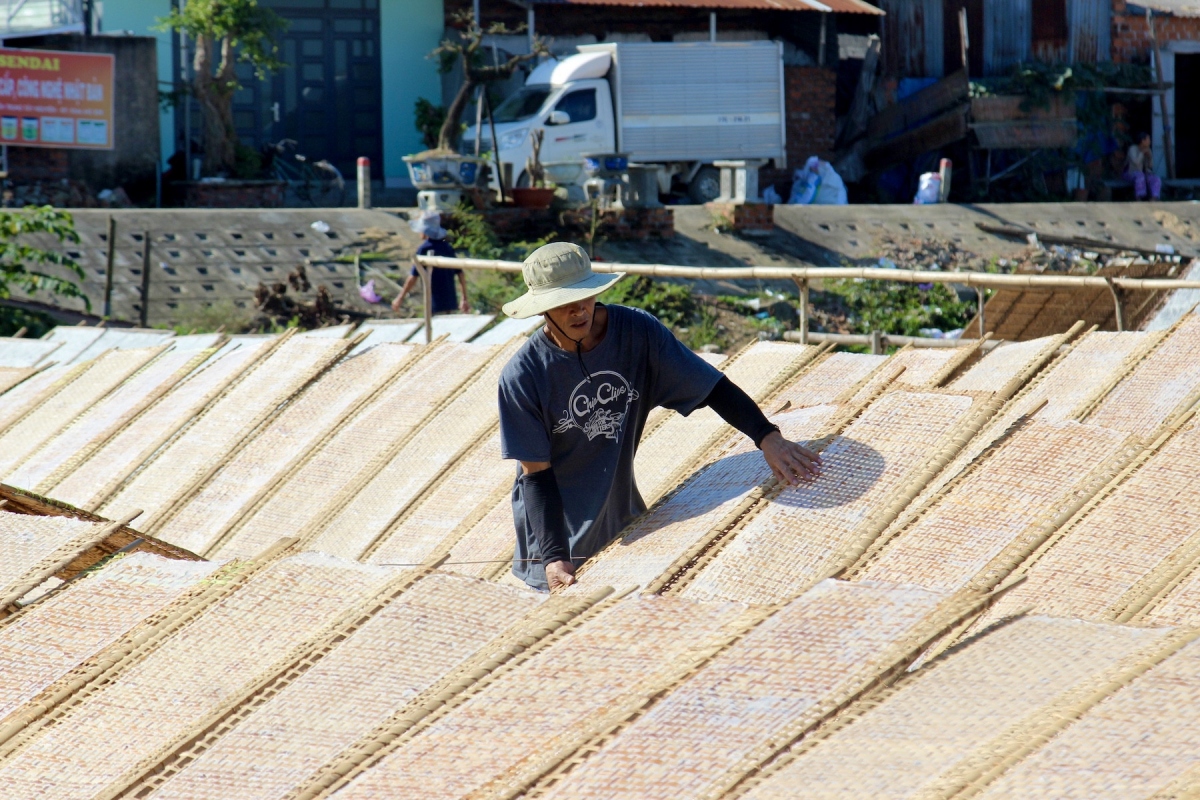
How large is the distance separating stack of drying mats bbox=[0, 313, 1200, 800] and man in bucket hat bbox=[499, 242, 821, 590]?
15 centimetres

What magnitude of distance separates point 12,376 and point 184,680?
18.4ft

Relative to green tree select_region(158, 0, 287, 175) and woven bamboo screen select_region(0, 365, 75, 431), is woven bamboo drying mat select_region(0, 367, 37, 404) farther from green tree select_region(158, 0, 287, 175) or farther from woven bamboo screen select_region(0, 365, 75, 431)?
green tree select_region(158, 0, 287, 175)

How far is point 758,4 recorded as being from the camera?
68.0 ft

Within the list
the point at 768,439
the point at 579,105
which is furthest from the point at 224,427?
the point at 579,105

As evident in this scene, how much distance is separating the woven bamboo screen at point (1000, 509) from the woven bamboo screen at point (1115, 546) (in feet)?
0.24

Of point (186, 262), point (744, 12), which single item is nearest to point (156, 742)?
point (186, 262)

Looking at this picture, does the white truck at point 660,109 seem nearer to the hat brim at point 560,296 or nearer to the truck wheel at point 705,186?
the truck wheel at point 705,186

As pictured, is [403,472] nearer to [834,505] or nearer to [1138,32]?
[834,505]

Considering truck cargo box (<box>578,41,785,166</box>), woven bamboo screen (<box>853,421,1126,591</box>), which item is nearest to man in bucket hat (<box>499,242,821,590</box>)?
woven bamboo screen (<box>853,421,1126,591</box>)

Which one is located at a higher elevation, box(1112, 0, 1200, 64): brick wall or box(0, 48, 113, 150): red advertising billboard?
box(1112, 0, 1200, 64): brick wall

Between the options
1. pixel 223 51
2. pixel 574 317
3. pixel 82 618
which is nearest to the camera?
pixel 82 618

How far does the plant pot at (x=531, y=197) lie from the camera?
15680mm

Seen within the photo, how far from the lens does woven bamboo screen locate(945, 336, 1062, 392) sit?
4.86 m

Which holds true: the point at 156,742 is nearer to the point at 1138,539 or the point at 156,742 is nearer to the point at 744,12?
the point at 1138,539
